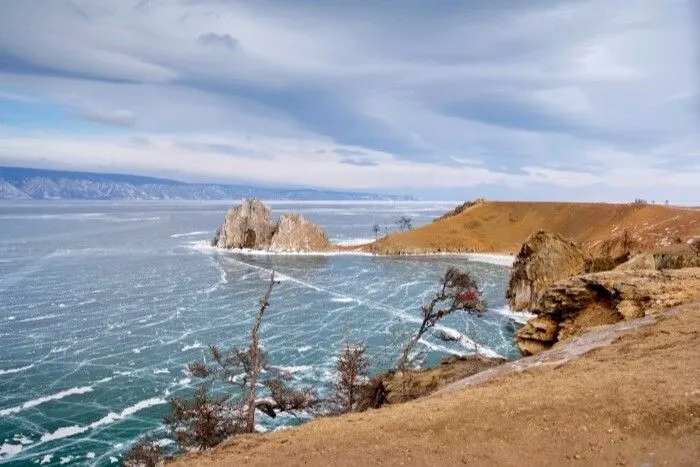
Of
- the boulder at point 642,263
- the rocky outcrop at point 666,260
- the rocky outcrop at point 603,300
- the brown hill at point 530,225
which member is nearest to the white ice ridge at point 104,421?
the rocky outcrop at point 603,300

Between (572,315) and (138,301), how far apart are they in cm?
4048

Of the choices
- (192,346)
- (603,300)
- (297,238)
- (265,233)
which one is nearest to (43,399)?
(192,346)

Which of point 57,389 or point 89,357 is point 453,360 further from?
point 89,357

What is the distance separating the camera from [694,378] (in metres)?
11.0

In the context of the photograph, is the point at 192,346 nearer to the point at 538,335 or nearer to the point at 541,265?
the point at 538,335

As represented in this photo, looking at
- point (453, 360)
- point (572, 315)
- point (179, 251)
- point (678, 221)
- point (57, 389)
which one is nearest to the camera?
point (572, 315)

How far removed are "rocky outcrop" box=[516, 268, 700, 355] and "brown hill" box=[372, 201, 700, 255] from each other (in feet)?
217

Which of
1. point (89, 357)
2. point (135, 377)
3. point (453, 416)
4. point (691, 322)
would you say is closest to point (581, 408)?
point (453, 416)

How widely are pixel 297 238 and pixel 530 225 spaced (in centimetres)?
5174

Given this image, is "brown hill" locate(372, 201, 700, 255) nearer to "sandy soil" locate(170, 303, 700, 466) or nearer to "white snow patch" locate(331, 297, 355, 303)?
"white snow patch" locate(331, 297, 355, 303)

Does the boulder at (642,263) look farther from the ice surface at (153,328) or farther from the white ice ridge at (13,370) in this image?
the white ice ridge at (13,370)

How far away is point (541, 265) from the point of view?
48.5 m

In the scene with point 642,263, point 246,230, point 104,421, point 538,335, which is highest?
point 642,263

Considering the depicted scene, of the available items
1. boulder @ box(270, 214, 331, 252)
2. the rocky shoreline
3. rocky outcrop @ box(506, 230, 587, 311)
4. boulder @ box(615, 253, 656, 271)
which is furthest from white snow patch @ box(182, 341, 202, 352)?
boulder @ box(270, 214, 331, 252)
